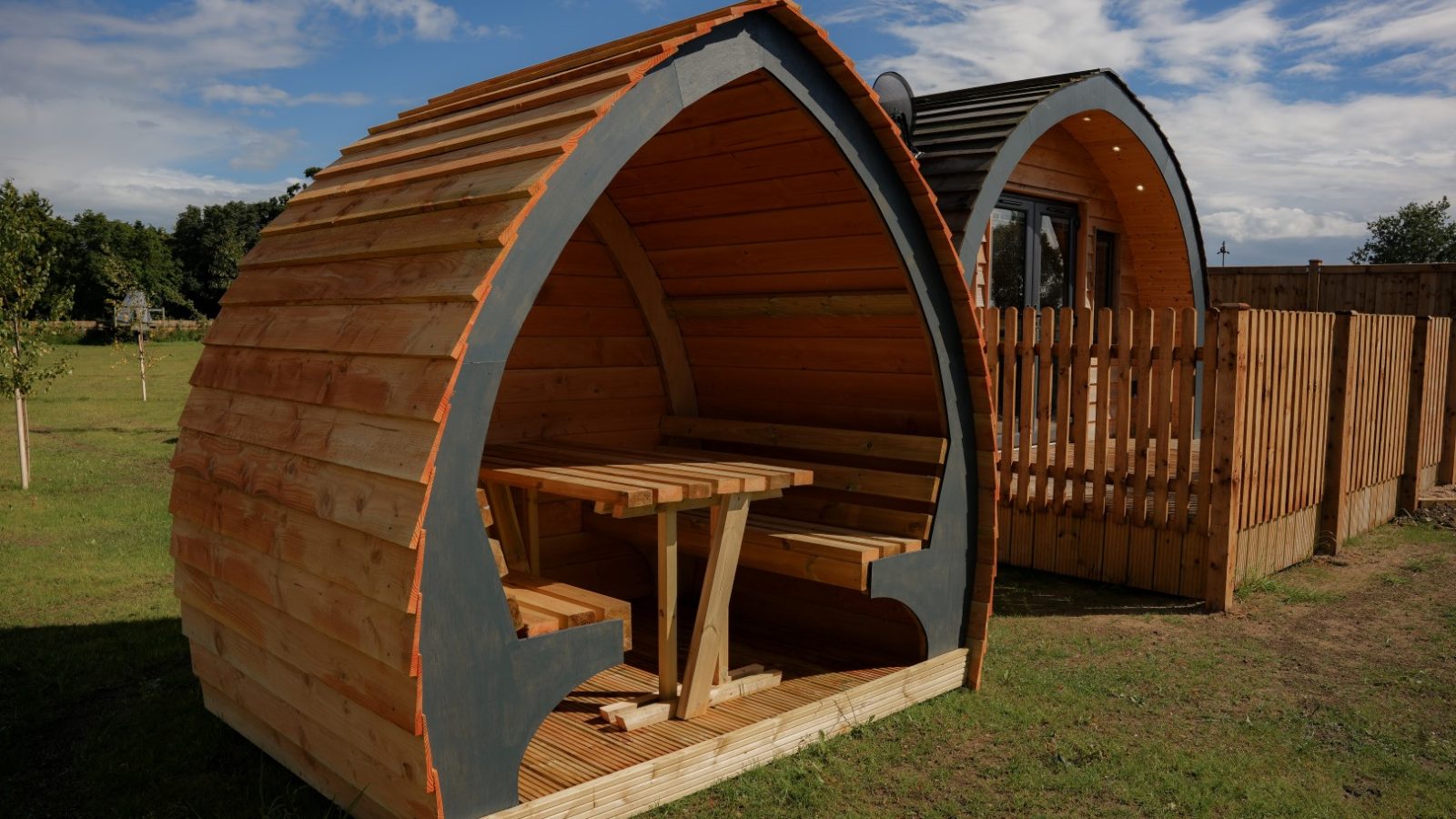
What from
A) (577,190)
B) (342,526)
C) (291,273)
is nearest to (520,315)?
(577,190)

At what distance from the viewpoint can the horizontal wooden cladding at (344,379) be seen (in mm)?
3020

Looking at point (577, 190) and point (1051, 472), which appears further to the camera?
point (1051, 472)

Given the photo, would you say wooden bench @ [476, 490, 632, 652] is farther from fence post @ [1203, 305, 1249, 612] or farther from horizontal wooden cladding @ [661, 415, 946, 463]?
fence post @ [1203, 305, 1249, 612]

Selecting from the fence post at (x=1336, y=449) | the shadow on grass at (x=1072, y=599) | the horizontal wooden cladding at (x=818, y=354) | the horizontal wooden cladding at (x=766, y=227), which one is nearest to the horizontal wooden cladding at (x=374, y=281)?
the horizontal wooden cladding at (x=766, y=227)

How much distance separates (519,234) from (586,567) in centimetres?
332

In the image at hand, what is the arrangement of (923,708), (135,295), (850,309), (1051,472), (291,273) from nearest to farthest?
(291,273)
(923,708)
(850,309)
(1051,472)
(135,295)

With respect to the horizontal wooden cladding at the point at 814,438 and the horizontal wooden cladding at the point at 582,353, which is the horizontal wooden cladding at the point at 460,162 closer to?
the horizontal wooden cladding at the point at 582,353

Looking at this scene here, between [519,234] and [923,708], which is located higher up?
[519,234]

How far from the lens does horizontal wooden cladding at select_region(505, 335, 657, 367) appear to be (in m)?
5.73

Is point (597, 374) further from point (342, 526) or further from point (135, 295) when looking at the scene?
point (135, 295)

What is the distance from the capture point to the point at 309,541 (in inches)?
133

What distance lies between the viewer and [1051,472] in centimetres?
764

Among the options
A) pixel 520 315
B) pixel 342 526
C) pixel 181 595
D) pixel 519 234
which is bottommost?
pixel 181 595

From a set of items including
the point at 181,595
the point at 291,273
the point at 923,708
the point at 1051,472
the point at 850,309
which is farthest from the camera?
the point at 1051,472
